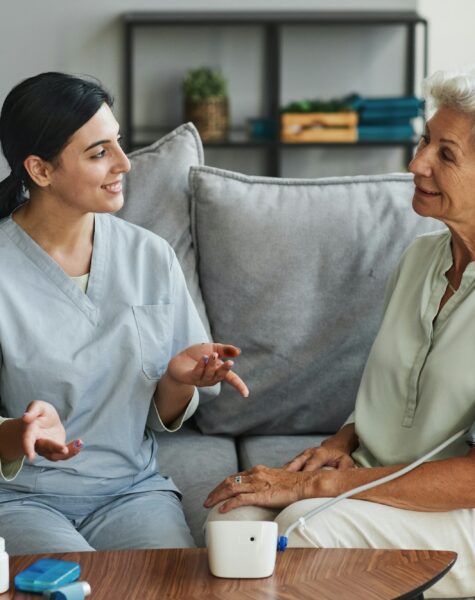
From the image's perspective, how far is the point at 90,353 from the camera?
175cm

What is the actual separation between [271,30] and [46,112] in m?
3.39

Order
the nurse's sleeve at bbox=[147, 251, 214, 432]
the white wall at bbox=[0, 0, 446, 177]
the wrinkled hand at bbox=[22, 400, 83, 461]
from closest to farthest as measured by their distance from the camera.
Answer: the wrinkled hand at bbox=[22, 400, 83, 461]
the nurse's sleeve at bbox=[147, 251, 214, 432]
the white wall at bbox=[0, 0, 446, 177]

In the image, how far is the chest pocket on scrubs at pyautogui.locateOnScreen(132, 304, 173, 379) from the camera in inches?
71.3

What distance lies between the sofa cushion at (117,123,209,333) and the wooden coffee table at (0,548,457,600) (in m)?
0.88

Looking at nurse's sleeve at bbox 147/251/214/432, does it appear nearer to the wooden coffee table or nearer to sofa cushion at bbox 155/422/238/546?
sofa cushion at bbox 155/422/238/546

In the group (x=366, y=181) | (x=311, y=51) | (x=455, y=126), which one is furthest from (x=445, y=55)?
(x=455, y=126)

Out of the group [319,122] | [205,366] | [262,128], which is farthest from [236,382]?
[262,128]

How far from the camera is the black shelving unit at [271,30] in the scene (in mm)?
4820

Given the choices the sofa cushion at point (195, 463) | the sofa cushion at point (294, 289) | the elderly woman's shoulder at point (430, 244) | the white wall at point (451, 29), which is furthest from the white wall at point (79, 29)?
the elderly woman's shoulder at point (430, 244)

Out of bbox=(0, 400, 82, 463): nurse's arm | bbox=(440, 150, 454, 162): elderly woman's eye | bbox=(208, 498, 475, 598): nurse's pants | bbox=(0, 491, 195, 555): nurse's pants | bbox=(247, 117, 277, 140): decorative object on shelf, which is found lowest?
bbox=(0, 491, 195, 555): nurse's pants

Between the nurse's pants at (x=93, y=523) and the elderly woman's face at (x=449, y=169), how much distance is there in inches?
26.0

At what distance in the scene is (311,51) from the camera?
5105mm

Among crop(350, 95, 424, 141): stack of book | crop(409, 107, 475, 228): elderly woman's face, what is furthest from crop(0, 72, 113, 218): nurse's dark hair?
crop(350, 95, 424, 141): stack of book

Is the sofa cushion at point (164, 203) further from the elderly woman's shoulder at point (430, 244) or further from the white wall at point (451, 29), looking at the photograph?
the white wall at point (451, 29)
